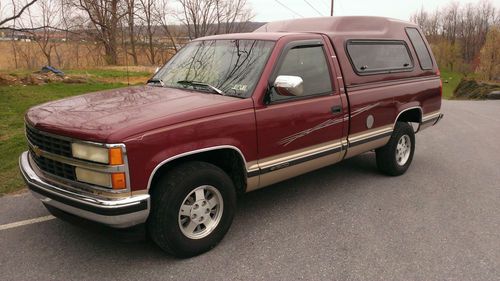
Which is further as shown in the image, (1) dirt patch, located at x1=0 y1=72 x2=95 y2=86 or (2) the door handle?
(1) dirt patch, located at x1=0 y1=72 x2=95 y2=86

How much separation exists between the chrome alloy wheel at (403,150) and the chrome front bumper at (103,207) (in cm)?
388

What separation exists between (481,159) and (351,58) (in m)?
3.47

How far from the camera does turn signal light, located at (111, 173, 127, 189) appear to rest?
288cm

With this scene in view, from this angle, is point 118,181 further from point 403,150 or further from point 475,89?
point 475,89

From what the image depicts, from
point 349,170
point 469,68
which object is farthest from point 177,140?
point 469,68

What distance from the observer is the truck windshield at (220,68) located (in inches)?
152

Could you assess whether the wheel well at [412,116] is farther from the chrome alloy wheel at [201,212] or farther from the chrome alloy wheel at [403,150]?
the chrome alloy wheel at [201,212]

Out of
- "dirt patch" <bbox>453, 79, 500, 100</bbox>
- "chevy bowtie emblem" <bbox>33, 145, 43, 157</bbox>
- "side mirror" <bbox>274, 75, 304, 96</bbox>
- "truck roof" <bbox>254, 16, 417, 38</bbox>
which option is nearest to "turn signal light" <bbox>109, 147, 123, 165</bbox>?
"chevy bowtie emblem" <bbox>33, 145, 43, 157</bbox>

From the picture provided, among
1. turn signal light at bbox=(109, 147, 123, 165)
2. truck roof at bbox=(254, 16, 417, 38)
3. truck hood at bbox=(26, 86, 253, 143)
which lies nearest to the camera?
turn signal light at bbox=(109, 147, 123, 165)

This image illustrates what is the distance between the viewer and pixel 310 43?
4.35 m

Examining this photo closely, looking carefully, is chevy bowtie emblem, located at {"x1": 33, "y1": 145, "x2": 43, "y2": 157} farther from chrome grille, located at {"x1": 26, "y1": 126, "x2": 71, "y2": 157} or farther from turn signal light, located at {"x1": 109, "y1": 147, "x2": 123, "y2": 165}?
turn signal light, located at {"x1": 109, "y1": 147, "x2": 123, "y2": 165}

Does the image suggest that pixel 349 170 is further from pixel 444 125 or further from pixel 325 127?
pixel 444 125

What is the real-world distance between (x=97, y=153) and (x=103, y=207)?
0.38m

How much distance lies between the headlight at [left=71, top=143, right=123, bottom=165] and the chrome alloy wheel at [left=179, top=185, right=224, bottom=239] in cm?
70
